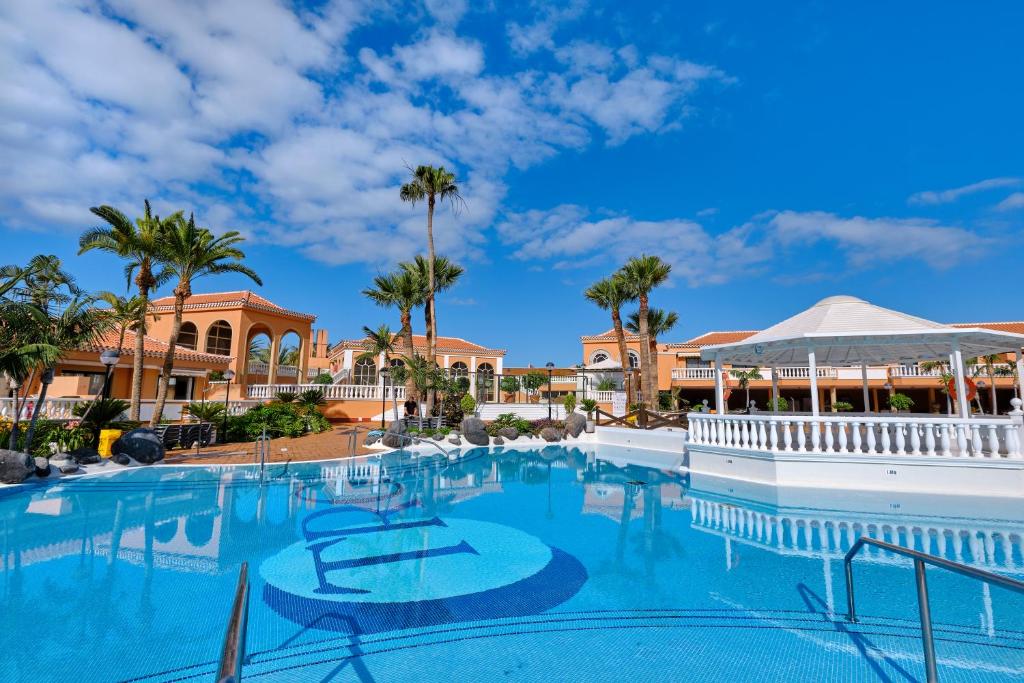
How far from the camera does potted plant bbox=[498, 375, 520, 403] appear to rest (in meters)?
34.0

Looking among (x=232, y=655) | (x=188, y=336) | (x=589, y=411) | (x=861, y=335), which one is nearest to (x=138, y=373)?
(x=188, y=336)

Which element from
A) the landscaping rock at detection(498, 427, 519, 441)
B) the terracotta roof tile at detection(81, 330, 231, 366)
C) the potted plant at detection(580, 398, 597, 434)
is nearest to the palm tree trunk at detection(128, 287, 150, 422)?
the terracotta roof tile at detection(81, 330, 231, 366)

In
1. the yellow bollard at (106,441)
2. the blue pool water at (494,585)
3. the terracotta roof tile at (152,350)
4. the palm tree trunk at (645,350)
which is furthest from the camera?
the palm tree trunk at (645,350)

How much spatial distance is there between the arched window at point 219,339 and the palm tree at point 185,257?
47.9 ft

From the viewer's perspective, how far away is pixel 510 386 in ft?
112

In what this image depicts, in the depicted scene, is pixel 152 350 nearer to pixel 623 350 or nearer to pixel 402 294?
pixel 402 294

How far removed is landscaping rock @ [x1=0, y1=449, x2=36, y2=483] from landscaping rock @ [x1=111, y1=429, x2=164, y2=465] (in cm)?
255

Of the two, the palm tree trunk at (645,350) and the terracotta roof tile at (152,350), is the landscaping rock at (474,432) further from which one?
the terracotta roof tile at (152,350)

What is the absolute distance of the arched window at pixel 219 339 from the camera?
30.6 metres

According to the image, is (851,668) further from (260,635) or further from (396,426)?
(396,426)

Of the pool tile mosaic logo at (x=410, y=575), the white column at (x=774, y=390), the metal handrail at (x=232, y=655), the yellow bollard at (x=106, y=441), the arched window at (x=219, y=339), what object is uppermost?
the arched window at (x=219, y=339)

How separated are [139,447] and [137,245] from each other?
7.60 m

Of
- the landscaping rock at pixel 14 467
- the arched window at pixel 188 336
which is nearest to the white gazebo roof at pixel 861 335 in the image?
the landscaping rock at pixel 14 467

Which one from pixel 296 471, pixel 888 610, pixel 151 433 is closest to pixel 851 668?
pixel 888 610
